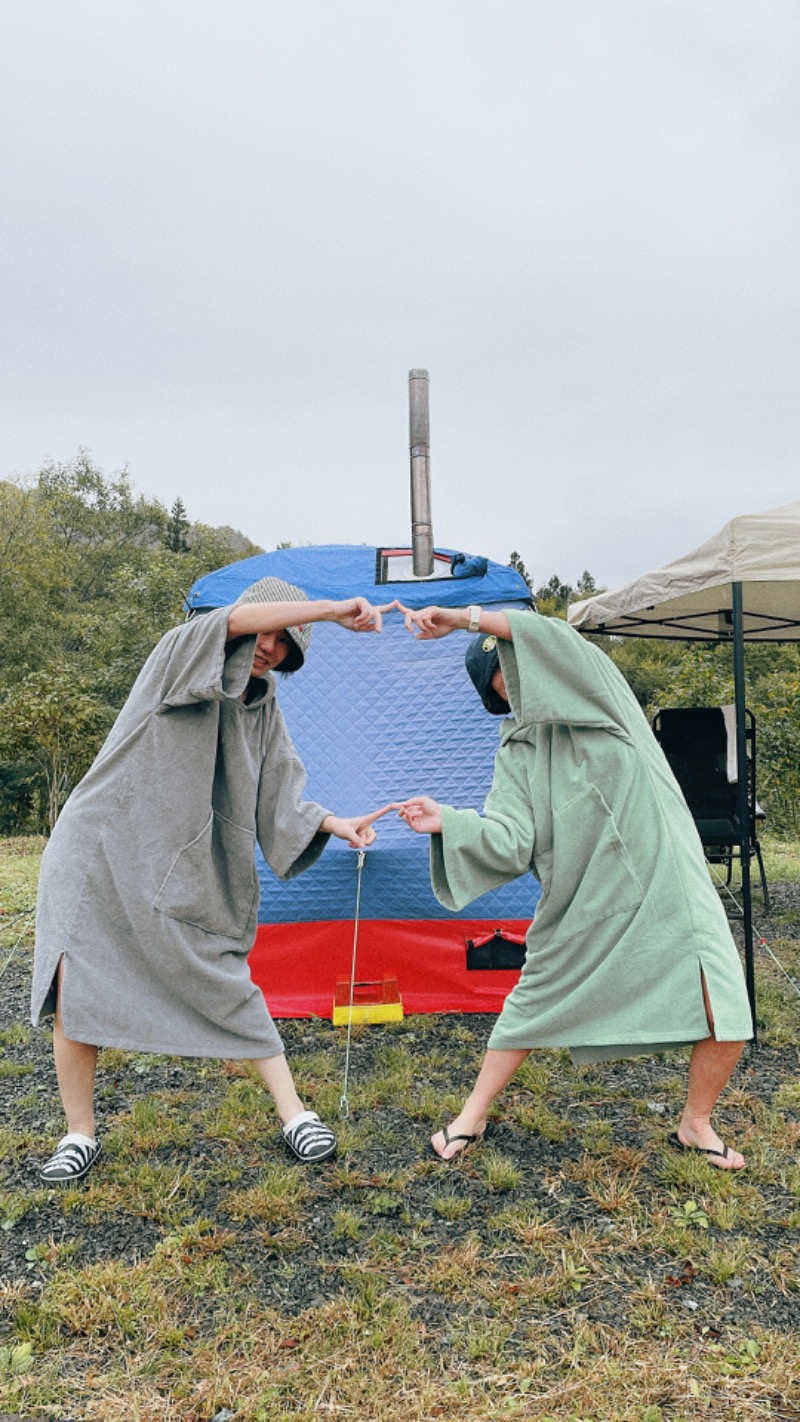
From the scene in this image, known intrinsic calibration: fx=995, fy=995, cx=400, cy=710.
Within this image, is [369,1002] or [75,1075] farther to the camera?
[369,1002]

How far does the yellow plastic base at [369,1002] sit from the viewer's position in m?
3.81

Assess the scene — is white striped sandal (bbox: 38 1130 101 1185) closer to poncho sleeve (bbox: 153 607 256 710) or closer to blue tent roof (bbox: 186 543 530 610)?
poncho sleeve (bbox: 153 607 256 710)

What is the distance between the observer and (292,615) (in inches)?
90.6

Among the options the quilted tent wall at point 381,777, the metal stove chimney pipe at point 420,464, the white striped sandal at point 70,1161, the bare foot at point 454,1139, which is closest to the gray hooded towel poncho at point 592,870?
the bare foot at point 454,1139

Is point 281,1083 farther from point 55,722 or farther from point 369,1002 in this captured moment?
point 55,722

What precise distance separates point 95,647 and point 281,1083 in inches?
931

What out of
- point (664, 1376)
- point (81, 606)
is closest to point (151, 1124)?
point (664, 1376)

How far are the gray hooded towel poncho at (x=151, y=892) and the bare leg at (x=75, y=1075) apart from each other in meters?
0.08

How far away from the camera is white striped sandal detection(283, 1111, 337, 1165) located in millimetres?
2594

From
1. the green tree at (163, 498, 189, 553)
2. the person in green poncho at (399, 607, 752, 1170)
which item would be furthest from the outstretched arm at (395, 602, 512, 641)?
the green tree at (163, 498, 189, 553)

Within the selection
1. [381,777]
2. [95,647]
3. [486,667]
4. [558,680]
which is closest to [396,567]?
[381,777]

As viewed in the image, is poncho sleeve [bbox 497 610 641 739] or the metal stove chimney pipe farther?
the metal stove chimney pipe

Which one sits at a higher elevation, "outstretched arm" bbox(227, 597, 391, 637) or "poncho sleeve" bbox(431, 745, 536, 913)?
"outstretched arm" bbox(227, 597, 391, 637)

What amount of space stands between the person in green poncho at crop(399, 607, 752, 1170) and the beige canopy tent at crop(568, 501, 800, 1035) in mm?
1132
